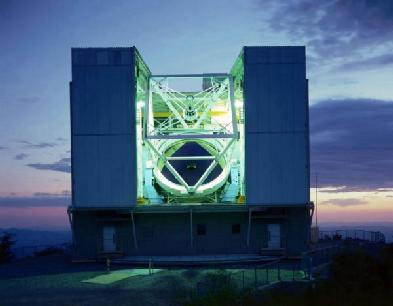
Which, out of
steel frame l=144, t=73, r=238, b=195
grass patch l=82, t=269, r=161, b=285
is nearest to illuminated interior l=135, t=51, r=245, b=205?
steel frame l=144, t=73, r=238, b=195

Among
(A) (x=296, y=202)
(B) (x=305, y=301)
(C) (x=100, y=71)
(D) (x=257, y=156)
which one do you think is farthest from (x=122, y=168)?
(B) (x=305, y=301)

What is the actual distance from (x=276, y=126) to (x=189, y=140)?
6255 millimetres

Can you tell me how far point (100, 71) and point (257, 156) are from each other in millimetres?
11345

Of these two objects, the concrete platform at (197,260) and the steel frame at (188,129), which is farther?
the steel frame at (188,129)

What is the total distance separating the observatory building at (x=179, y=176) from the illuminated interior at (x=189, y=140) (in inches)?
6.0

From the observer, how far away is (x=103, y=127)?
3391cm

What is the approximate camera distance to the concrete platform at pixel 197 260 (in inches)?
1297

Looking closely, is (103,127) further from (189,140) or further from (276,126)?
(276,126)

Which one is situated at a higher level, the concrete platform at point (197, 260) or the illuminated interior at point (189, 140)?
the illuminated interior at point (189, 140)

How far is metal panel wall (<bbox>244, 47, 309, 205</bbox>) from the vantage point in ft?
111

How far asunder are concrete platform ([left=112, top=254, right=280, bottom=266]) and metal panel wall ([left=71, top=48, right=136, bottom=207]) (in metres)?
3.64

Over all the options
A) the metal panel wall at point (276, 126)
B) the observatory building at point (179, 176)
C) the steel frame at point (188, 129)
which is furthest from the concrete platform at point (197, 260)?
the steel frame at point (188, 129)

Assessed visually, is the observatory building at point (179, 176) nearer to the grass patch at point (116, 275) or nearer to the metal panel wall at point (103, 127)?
the metal panel wall at point (103, 127)

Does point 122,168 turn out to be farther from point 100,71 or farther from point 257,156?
point 257,156
